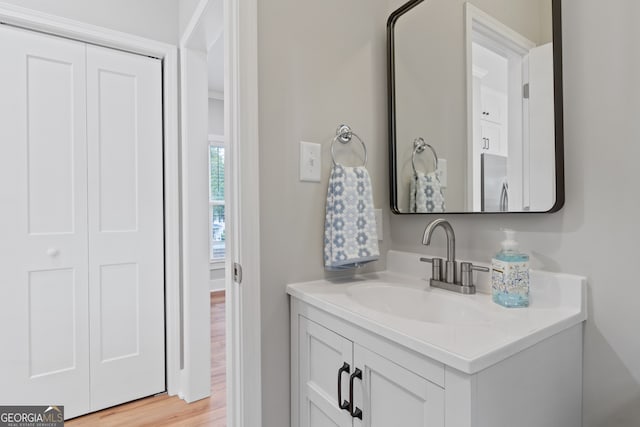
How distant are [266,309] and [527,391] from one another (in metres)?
0.72

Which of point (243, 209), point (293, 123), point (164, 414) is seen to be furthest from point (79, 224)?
point (293, 123)

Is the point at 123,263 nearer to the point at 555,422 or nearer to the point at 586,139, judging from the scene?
the point at 555,422

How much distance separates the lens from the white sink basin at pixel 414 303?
37.7 inches

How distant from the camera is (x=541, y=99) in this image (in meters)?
0.91

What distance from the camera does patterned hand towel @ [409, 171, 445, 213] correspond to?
3.92 ft

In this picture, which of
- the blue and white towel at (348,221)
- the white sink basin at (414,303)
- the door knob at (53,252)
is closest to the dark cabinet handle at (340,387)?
the white sink basin at (414,303)

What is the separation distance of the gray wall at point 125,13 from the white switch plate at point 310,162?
4.51ft

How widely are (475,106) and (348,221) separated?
546 millimetres

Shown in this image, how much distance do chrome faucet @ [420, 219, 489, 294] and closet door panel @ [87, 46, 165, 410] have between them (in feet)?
5.14

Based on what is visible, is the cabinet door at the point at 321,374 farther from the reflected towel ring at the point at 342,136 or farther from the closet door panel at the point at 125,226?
the closet door panel at the point at 125,226

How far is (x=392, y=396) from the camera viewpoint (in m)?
0.73

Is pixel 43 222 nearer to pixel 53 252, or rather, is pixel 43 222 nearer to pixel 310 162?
pixel 53 252

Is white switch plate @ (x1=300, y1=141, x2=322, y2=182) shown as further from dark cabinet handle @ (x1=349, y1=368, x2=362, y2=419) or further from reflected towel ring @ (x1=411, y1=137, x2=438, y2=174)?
dark cabinet handle @ (x1=349, y1=368, x2=362, y2=419)

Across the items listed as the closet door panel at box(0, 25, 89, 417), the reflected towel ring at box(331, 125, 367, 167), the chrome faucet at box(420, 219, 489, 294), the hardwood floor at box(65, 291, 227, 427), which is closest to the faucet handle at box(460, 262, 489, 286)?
the chrome faucet at box(420, 219, 489, 294)
